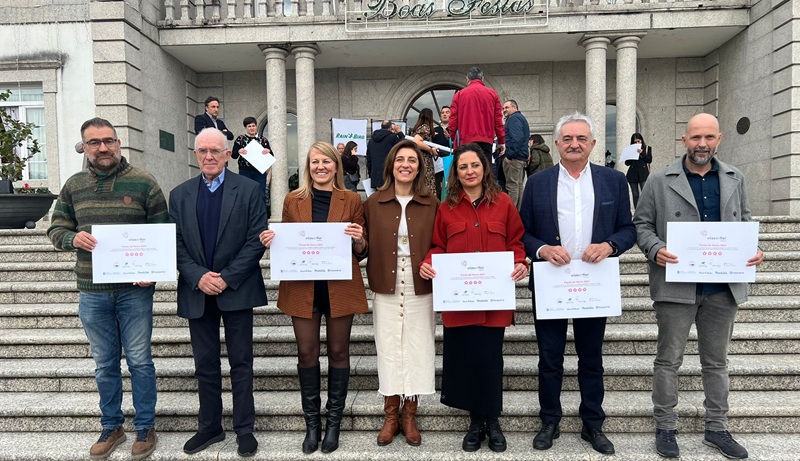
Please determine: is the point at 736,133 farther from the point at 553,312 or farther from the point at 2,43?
the point at 2,43

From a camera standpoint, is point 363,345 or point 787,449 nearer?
point 787,449

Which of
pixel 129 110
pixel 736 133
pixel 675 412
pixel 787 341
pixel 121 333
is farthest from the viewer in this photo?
pixel 736 133

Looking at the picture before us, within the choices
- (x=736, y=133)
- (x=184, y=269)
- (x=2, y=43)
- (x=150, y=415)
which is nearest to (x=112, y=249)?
(x=184, y=269)

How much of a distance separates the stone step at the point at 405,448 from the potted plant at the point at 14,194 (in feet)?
17.6

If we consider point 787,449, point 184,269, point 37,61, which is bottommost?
point 787,449

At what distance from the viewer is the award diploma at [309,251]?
3.29m

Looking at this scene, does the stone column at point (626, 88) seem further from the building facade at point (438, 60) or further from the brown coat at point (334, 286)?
the brown coat at point (334, 286)

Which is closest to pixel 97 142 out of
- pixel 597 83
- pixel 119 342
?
pixel 119 342

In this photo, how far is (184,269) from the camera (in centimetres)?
329

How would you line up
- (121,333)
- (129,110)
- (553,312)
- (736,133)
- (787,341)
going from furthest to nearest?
(736,133) → (129,110) → (787,341) → (121,333) → (553,312)

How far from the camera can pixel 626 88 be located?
10.1 m

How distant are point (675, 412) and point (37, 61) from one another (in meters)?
12.4

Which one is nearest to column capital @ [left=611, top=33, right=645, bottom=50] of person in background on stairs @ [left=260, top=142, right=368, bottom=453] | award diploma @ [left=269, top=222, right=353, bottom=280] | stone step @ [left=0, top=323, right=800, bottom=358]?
stone step @ [left=0, top=323, right=800, bottom=358]

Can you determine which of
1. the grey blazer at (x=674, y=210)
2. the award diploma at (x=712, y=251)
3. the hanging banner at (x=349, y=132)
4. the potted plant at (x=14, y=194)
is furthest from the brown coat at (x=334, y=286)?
the hanging banner at (x=349, y=132)
